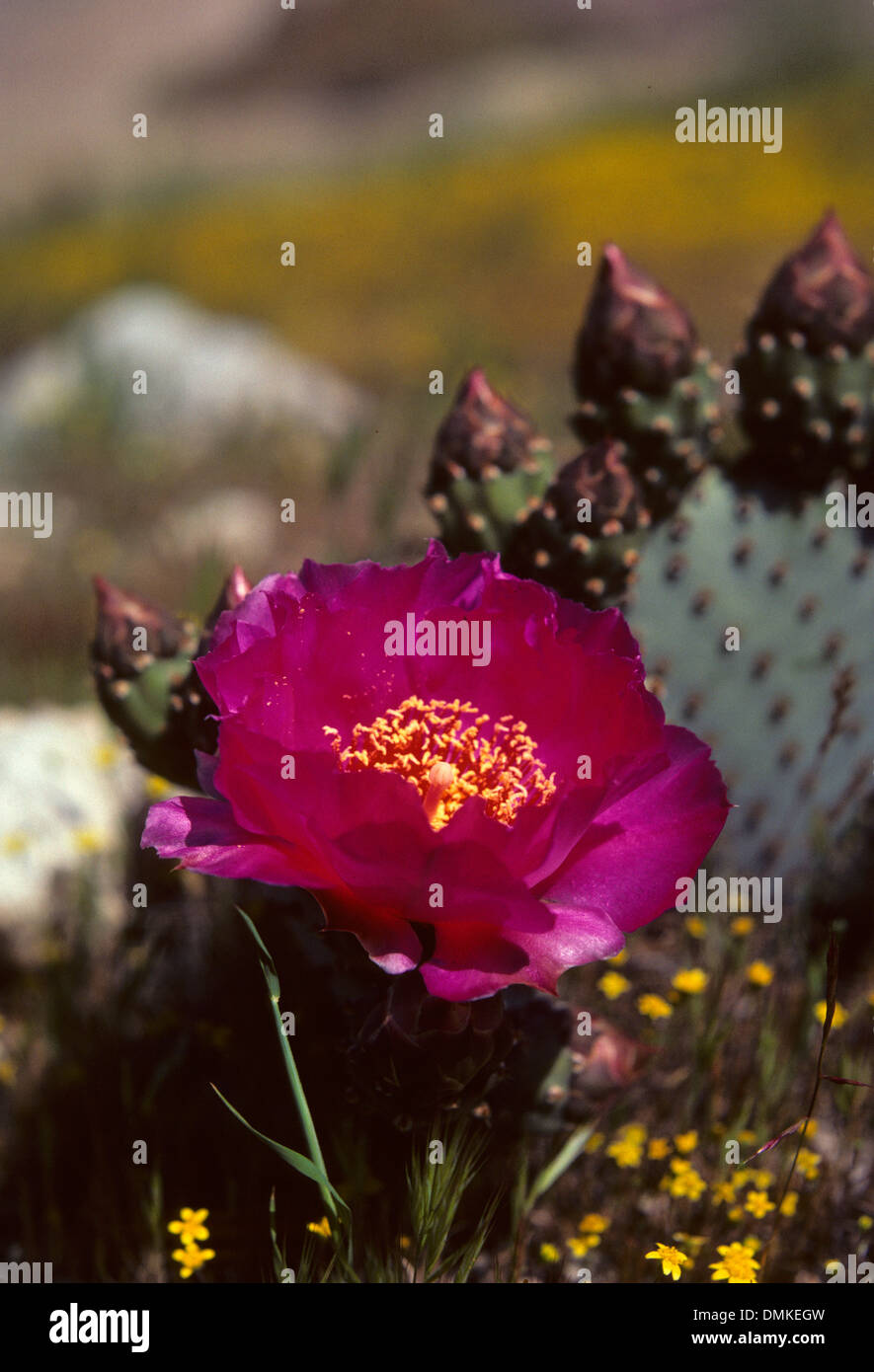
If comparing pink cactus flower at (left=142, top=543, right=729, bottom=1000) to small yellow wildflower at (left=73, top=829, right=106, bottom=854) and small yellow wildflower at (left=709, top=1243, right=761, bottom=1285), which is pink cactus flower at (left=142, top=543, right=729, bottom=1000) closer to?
small yellow wildflower at (left=709, top=1243, right=761, bottom=1285)

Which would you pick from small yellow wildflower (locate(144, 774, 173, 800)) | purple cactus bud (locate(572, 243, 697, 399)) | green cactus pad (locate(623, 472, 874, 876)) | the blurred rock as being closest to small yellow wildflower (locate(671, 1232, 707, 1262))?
green cactus pad (locate(623, 472, 874, 876))

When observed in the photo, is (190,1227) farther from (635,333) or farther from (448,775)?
(635,333)

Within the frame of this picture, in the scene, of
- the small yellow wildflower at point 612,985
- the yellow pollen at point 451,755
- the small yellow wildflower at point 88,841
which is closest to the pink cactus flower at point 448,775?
the yellow pollen at point 451,755

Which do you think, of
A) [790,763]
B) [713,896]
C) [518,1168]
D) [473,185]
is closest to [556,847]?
[518,1168]

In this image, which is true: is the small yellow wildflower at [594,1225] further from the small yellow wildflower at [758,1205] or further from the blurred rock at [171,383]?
the blurred rock at [171,383]

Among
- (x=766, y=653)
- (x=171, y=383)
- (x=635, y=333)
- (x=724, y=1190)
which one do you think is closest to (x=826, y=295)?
(x=635, y=333)

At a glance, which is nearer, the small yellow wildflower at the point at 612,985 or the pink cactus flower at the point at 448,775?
the pink cactus flower at the point at 448,775
